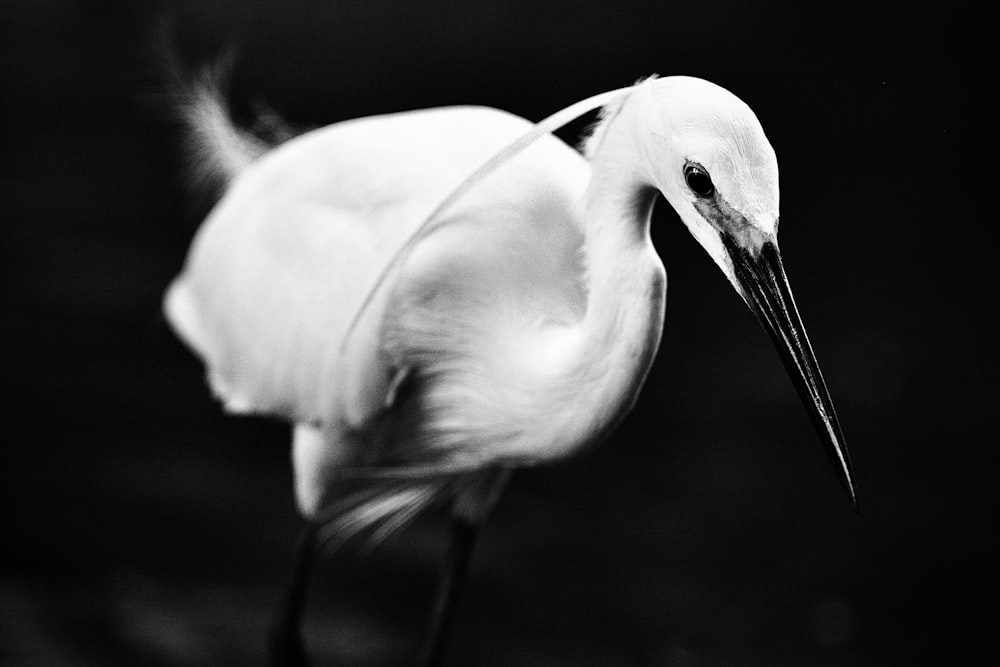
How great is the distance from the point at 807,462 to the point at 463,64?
173 cm

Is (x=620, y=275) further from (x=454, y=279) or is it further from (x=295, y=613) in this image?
(x=295, y=613)

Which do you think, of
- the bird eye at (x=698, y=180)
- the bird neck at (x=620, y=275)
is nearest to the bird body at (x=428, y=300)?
the bird neck at (x=620, y=275)

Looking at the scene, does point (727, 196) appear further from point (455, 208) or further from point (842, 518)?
point (842, 518)

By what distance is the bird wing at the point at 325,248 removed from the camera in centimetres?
132

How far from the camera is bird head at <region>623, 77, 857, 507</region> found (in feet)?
2.70

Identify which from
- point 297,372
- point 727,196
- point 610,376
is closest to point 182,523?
point 297,372

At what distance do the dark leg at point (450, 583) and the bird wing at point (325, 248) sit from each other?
0.27 metres

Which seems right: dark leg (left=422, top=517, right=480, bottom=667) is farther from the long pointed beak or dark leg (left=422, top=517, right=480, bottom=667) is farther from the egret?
the long pointed beak

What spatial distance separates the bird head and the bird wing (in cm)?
35

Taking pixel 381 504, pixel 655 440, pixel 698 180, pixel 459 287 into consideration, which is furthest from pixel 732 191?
pixel 655 440

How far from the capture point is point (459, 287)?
128cm

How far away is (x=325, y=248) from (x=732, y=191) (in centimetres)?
69

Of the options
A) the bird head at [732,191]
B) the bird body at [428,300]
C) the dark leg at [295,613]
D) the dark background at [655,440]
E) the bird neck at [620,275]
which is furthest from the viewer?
the dark background at [655,440]

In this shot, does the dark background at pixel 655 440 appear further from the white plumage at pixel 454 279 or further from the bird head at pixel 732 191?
the bird head at pixel 732 191
